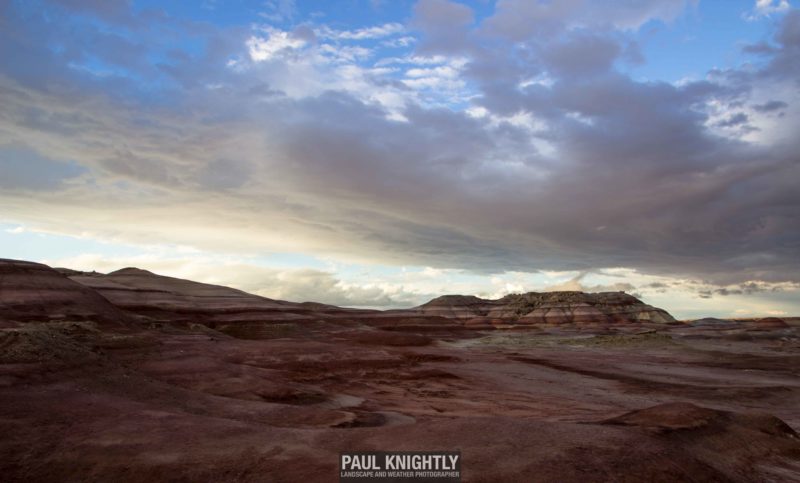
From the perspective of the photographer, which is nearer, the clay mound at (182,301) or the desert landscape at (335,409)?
the desert landscape at (335,409)

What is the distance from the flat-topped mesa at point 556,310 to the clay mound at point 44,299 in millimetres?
86327

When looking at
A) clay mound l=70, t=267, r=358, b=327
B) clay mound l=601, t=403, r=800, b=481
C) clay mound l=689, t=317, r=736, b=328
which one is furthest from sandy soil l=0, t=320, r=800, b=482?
clay mound l=689, t=317, r=736, b=328

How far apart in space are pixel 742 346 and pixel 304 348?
53626mm

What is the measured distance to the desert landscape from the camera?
8008 millimetres

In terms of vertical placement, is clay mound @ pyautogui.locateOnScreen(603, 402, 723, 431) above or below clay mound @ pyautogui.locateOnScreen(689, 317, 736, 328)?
below

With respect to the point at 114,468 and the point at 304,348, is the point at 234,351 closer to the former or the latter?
the point at 304,348

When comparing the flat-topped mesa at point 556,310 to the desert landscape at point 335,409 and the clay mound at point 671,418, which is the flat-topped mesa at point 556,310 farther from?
the clay mound at point 671,418

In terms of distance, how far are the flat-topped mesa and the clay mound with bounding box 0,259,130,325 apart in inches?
3399

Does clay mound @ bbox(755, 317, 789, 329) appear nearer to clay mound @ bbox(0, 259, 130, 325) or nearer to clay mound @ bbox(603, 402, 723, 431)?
clay mound @ bbox(603, 402, 723, 431)

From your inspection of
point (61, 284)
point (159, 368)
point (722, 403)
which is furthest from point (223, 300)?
point (722, 403)

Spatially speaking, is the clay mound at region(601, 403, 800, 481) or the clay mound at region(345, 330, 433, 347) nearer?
the clay mound at region(601, 403, 800, 481)

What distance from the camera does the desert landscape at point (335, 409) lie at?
8008mm

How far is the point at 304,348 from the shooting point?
3003 cm

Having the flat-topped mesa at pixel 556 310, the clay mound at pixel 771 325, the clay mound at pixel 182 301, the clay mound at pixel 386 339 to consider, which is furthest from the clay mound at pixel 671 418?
the flat-topped mesa at pixel 556 310
